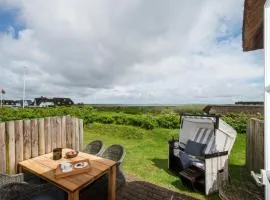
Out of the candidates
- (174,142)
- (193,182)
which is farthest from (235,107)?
(193,182)

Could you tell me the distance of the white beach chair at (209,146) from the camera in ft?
15.4

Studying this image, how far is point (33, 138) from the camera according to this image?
4648mm

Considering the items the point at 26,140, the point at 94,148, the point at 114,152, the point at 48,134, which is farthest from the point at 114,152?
the point at 26,140

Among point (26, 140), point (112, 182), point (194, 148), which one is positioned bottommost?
point (112, 182)

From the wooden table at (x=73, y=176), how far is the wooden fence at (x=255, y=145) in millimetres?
3670

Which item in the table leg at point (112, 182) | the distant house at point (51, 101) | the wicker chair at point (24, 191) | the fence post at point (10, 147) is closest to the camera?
the wicker chair at point (24, 191)

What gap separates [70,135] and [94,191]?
6.01 ft

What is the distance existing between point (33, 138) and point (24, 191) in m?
1.83

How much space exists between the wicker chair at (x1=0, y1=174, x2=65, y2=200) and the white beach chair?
10.9 feet

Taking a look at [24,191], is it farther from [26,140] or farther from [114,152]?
[114,152]

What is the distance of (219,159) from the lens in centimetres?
482

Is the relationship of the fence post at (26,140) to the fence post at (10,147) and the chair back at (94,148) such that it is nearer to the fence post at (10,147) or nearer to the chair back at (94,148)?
the fence post at (10,147)

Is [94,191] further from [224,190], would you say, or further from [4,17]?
[4,17]

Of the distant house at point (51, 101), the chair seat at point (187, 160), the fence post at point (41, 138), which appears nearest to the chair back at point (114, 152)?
the fence post at point (41, 138)
